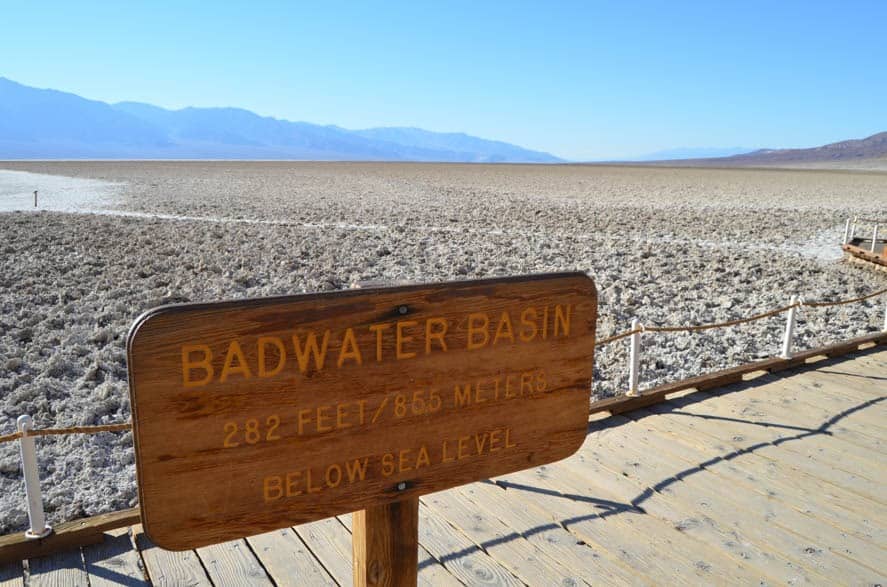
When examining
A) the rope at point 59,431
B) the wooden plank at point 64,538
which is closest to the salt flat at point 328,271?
the rope at point 59,431

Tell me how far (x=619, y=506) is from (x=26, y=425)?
3063 mm

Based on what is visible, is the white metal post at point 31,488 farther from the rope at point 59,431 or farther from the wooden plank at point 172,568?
the wooden plank at point 172,568

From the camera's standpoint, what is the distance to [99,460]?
5.62 meters

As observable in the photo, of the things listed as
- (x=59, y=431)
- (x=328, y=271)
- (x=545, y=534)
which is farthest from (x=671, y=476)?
(x=328, y=271)

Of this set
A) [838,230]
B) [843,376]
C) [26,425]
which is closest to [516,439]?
[26,425]

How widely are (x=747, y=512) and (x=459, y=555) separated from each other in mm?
1626

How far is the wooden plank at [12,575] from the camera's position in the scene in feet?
9.94

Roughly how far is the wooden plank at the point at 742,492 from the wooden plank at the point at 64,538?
290cm

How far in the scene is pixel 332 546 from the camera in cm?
344

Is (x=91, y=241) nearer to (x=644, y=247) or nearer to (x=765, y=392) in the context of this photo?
(x=644, y=247)

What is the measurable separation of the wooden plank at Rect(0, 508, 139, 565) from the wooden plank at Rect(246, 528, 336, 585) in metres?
0.64

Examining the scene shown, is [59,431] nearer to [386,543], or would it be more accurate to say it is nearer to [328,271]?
[386,543]

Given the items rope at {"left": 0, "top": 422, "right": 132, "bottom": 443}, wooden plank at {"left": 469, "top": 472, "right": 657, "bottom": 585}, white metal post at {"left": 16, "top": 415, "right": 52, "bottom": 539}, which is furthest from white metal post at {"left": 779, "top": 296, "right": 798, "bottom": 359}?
white metal post at {"left": 16, "top": 415, "right": 52, "bottom": 539}

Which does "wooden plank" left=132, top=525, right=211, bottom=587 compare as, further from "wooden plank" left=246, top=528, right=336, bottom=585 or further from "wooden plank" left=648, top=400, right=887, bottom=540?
"wooden plank" left=648, top=400, right=887, bottom=540
